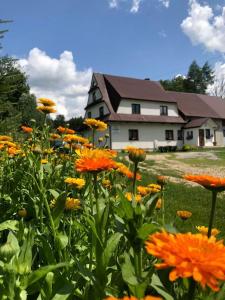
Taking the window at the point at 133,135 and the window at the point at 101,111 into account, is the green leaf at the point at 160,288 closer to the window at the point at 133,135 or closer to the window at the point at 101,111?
the window at the point at 133,135

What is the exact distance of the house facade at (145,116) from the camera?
2984 centimetres

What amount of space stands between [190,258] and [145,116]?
3056 centimetres

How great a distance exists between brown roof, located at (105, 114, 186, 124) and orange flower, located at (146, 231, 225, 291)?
28042mm

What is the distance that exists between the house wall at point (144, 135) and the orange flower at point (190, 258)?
2826 cm

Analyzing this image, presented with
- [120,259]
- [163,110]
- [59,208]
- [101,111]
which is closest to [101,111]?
[101,111]

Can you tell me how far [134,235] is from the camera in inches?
53.0

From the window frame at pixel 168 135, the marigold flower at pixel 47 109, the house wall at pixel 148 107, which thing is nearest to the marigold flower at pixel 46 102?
the marigold flower at pixel 47 109

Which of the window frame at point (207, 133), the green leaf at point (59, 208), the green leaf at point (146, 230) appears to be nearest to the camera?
the green leaf at point (146, 230)

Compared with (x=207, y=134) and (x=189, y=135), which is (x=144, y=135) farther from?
(x=207, y=134)

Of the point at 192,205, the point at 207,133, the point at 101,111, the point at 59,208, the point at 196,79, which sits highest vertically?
the point at 196,79

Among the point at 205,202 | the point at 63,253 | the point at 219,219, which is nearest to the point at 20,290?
the point at 63,253

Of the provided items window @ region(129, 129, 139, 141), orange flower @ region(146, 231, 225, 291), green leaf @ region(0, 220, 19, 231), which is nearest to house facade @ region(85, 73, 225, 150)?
window @ region(129, 129, 139, 141)

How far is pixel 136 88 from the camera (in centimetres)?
3234

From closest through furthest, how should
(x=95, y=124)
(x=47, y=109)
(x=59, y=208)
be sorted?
(x=59, y=208)
(x=95, y=124)
(x=47, y=109)
